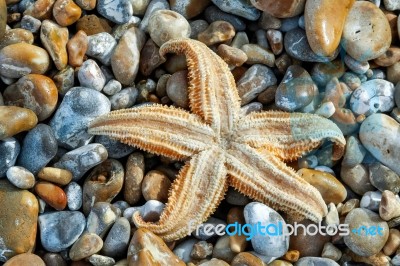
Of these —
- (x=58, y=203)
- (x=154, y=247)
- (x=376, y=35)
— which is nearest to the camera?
(x=154, y=247)

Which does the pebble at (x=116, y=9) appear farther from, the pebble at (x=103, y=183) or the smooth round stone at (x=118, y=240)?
the smooth round stone at (x=118, y=240)

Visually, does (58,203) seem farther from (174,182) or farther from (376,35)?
(376,35)

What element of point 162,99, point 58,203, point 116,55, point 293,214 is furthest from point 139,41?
point 293,214

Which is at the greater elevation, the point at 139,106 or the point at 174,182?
the point at 139,106

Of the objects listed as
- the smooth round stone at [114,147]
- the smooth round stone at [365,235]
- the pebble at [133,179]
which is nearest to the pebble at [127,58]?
the smooth round stone at [114,147]

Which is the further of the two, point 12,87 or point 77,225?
point 12,87

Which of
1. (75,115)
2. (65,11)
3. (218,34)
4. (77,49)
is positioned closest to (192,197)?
(75,115)

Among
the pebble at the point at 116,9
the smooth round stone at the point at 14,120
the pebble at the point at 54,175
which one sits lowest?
the pebble at the point at 54,175

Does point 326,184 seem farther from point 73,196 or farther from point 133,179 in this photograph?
point 73,196
